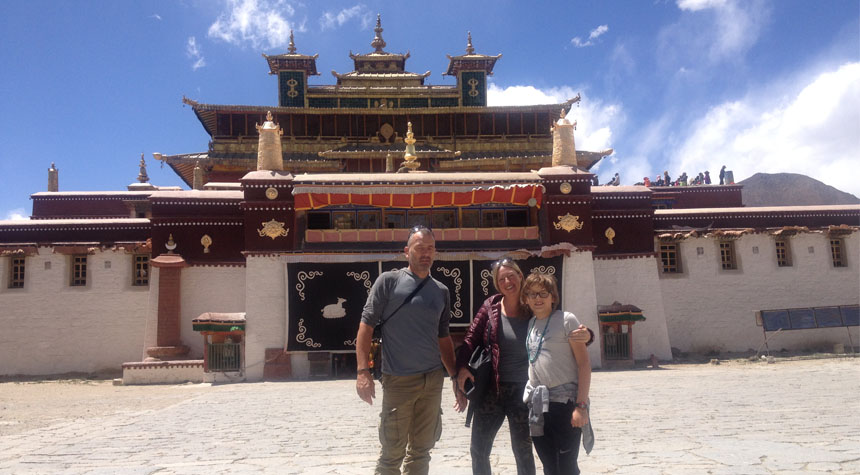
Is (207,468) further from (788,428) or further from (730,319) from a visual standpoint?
(730,319)

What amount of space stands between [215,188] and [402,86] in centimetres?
1451

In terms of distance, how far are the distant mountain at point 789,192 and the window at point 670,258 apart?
3591cm

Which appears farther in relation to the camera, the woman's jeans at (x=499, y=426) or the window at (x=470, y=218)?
the window at (x=470, y=218)

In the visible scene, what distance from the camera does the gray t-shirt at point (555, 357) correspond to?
4.11 metres

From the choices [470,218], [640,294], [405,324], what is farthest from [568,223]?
[405,324]

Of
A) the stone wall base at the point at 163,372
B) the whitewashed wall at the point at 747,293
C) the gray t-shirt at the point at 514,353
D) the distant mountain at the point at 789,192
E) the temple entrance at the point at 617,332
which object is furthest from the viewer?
the distant mountain at the point at 789,192

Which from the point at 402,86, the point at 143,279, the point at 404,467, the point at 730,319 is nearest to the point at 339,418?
the point at 404,467

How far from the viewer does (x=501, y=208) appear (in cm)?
1752

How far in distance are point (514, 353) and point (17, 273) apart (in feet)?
59.0

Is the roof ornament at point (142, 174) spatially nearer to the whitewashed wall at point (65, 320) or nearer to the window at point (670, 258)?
the whitewashed wall at point (65, 320)

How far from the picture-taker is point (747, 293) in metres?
18.2

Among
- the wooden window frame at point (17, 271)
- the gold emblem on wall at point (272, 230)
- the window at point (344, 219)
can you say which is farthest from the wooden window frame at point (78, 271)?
the window at point (344, 219)

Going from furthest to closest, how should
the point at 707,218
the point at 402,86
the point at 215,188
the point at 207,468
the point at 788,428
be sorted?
1. the point at 402,86
2. the point at 215,188
3. the point at 707,218
4. the point at 788,428
5. the point at 207,468

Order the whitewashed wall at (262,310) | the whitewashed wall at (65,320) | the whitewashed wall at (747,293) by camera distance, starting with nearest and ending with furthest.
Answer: the whitewashed wall at (262,310) → the whitewashed wall at (65,320) → the whitewashed wall at (747,293)
